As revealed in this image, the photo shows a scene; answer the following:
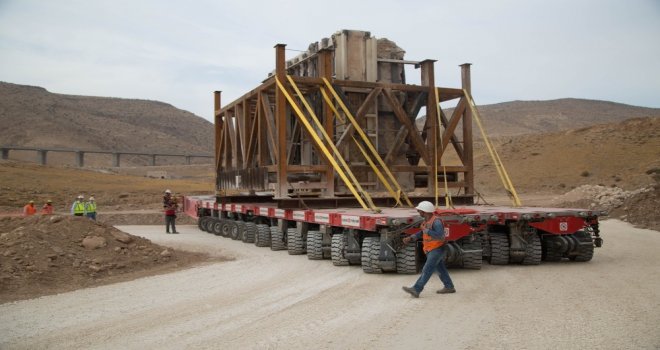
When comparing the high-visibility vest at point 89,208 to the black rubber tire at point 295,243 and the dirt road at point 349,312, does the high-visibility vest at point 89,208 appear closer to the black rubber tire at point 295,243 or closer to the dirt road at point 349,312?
the black rubber tire at point 295,243

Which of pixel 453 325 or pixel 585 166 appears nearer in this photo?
pixel 453 325

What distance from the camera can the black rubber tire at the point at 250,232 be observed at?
1700cm

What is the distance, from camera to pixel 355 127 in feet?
45.5

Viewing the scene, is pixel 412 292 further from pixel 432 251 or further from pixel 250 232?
pixel 250 232

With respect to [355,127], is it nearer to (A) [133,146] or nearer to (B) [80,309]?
(B) [80,309]

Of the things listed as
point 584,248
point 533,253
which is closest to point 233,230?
point 533,253

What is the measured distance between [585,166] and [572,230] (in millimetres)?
49314

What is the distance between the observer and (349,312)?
7.45m

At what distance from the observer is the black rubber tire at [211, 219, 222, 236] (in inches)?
809

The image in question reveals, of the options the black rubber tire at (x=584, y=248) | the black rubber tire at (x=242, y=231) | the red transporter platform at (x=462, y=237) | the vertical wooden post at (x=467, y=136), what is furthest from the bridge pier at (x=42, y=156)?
the black rubber tire at (x=584, y=248)

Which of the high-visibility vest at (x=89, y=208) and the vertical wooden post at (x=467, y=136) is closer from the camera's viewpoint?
the vertical wooden post at (x=467, y=136)

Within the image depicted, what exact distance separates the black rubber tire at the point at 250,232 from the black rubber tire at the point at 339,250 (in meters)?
5.49

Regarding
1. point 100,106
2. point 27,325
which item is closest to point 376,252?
point 27,325

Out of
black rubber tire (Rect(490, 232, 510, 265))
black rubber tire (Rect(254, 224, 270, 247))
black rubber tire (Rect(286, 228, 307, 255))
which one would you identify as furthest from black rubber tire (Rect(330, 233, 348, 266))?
black rubber tire (Rect(254, 224, 270, 247))
